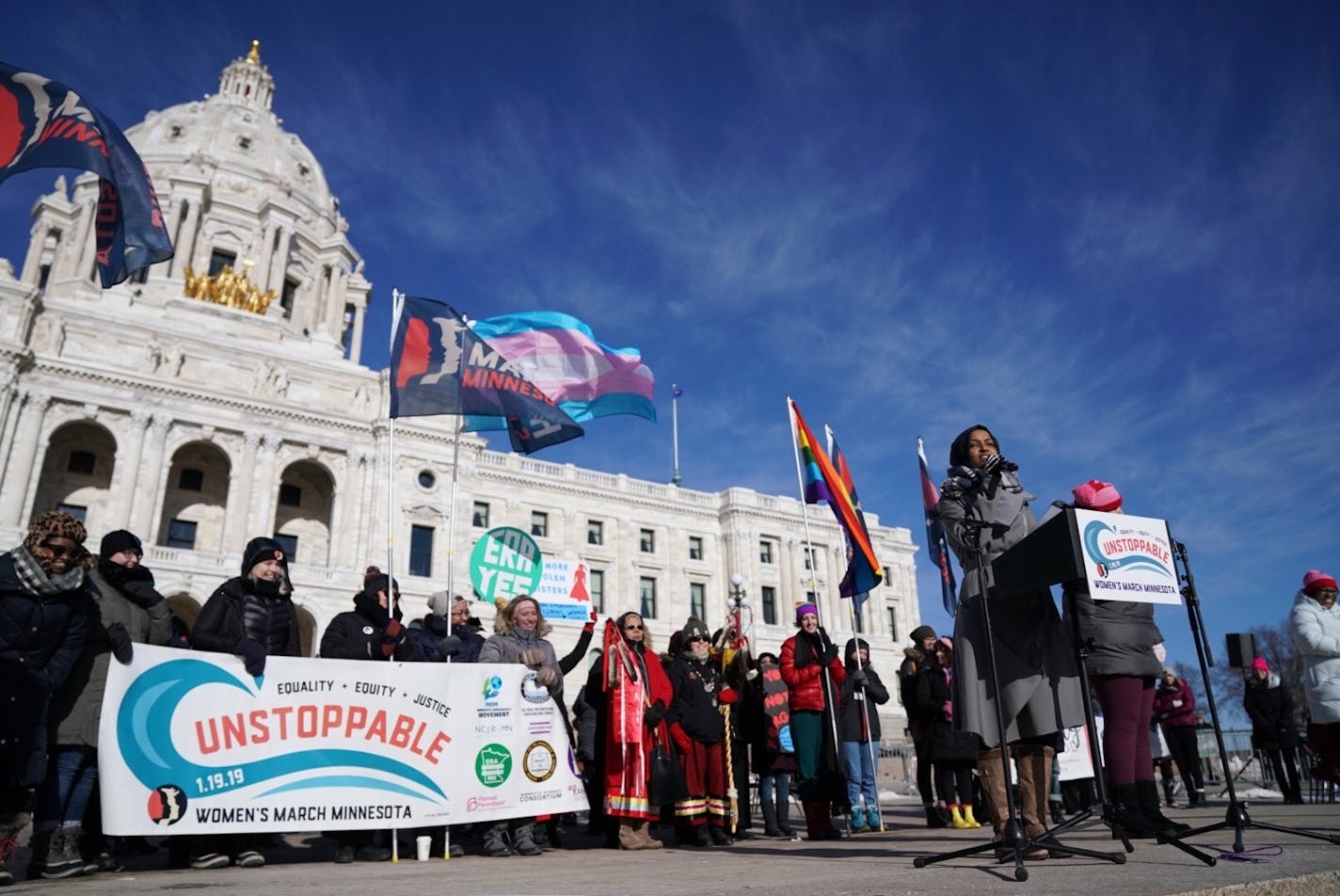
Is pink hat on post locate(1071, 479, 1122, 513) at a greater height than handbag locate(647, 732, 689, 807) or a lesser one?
greater

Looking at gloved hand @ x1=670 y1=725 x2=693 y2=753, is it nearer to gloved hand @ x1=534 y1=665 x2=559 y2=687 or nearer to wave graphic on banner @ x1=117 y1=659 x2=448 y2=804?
gloved hand @ x1=534 y1=665 x2=559 y2=687

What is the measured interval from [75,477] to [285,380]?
8.65 m

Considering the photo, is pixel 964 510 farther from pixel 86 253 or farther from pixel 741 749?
pixel 86 253

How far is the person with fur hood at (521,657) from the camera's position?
21.3 ft

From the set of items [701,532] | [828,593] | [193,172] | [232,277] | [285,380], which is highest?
[193,172]

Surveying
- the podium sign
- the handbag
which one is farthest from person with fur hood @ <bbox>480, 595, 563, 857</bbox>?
the podium sign

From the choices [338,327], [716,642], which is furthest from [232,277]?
[716,642]

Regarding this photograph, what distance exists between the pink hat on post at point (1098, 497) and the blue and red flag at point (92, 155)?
9.48 metres

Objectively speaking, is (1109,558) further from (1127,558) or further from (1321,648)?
(1321,648)

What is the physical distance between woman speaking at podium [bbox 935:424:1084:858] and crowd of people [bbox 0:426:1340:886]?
0.01m

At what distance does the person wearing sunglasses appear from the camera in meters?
4.43

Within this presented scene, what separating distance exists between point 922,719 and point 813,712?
171 cm

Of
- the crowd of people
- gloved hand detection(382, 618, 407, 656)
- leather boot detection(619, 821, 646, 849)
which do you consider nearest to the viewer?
the crowd of people

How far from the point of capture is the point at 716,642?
9570 millimetres
